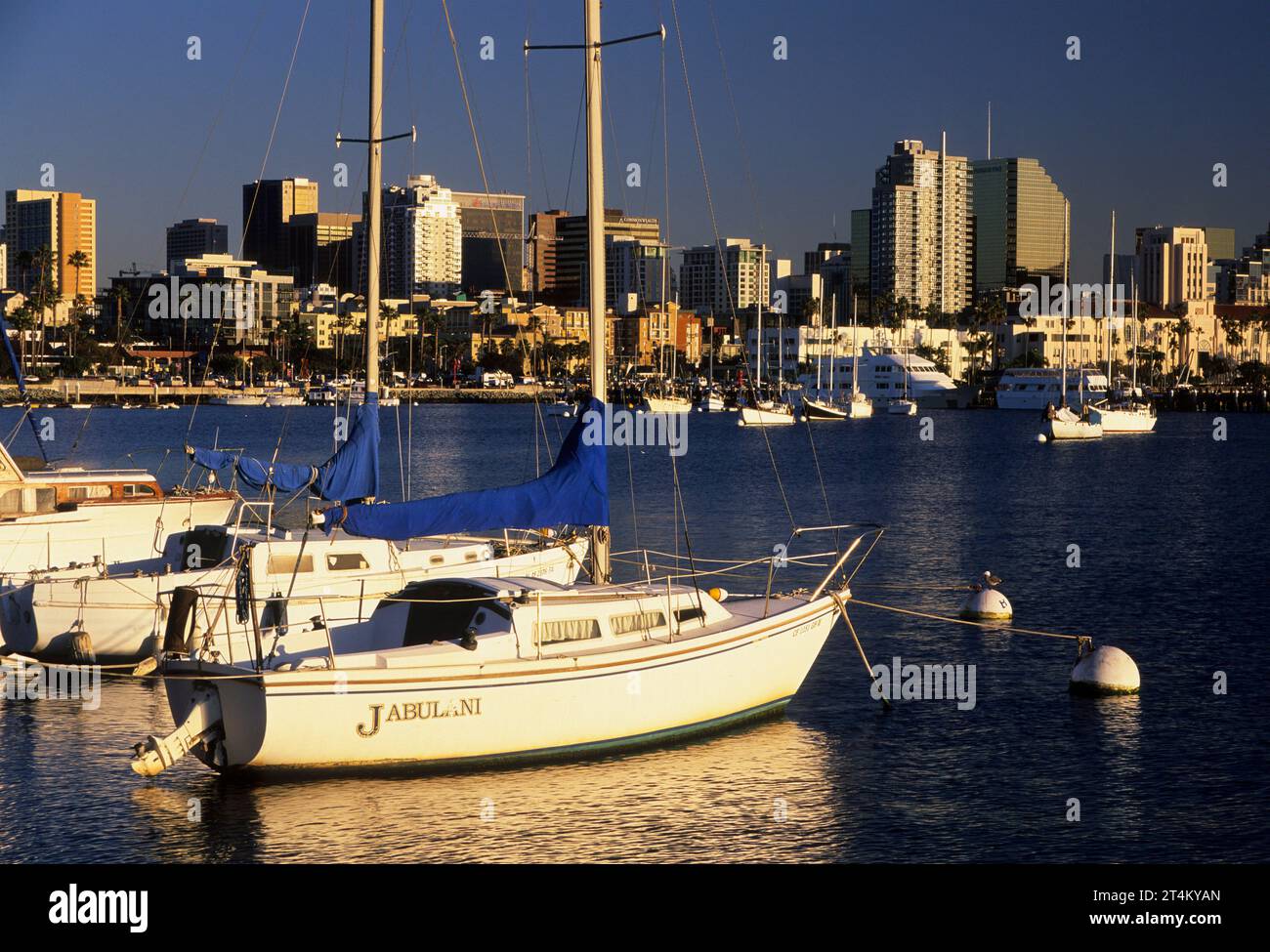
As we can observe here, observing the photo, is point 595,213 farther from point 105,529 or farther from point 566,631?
point 105,529

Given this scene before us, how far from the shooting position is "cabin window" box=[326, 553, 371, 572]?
28.4m

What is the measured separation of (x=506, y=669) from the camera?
20.8 metres

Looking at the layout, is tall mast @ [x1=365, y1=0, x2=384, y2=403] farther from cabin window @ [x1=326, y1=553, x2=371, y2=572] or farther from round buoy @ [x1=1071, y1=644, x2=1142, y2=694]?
round buoy @ [x1=1071, y1=644, x2=1142, y2=694]

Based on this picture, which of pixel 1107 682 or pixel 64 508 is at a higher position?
pixel 64 508

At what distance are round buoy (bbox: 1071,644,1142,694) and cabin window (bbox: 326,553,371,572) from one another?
12909mm

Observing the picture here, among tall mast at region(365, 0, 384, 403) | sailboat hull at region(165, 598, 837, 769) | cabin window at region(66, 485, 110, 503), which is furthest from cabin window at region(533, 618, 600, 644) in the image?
cabin window at region(66, 485, 110, 503)

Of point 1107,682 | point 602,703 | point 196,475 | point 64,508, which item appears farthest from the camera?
point 196,475

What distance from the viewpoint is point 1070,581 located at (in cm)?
4281
